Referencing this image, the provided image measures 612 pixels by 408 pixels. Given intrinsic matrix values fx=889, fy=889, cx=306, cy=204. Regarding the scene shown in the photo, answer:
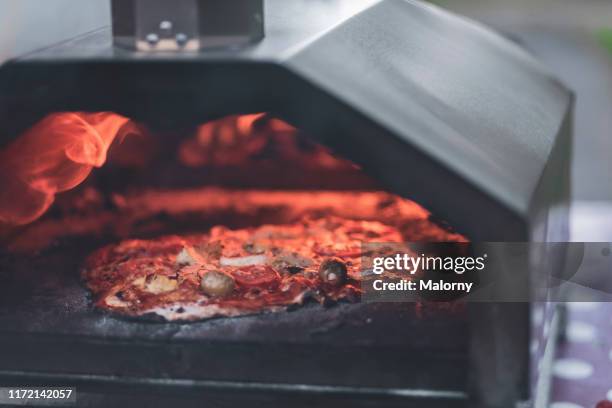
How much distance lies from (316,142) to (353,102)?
1.18 ft

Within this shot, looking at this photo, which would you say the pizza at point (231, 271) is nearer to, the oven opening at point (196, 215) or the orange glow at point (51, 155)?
the oven opening at point (196, 215)

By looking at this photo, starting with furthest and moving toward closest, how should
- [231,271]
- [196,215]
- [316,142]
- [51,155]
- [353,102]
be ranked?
1. [196,215]
2. [51,155]
3. [231,271]
4. [316,142]
5. [353,102]

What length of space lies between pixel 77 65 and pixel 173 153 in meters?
1.39

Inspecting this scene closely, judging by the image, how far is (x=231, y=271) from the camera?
211cm

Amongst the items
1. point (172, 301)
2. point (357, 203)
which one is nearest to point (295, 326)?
point (172, 301)

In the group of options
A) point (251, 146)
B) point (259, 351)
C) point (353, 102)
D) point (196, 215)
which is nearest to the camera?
point (353, 102)

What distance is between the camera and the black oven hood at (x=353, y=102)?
1.58 m

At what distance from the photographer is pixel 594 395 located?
2449 millimetres

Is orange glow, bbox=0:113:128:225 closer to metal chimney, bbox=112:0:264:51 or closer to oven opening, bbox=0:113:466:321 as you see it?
oven opening, bbox=0:113:466:321

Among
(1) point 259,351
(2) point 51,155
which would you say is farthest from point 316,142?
(2) point 51,155

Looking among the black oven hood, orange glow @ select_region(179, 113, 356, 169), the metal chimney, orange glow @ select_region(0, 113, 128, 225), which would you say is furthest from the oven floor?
orange glow @ select_region(179, 113, 356, 169)

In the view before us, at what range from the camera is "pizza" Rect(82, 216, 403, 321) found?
6.37 feet

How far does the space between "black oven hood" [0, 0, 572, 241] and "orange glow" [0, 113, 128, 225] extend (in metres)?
0.24

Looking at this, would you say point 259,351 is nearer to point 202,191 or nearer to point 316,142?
point 316,142
